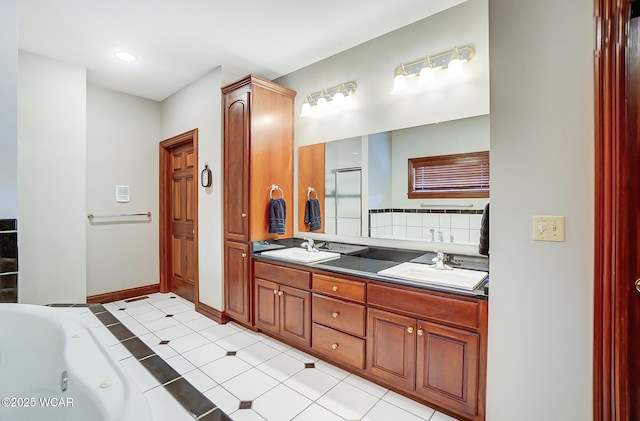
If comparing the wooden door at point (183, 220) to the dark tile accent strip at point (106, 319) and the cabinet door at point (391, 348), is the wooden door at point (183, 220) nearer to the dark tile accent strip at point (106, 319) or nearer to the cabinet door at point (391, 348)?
the dark tile accent strip at point (106, 319)

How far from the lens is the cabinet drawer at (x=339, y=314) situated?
1916mm

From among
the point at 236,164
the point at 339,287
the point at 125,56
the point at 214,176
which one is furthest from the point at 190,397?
the point at 125,56

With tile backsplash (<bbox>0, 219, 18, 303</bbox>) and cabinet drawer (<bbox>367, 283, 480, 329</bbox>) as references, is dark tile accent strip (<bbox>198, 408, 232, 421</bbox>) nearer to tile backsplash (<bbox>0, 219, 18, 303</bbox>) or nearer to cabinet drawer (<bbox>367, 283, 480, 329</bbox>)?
cabinet drawer (<bbox>367, 283, 480, 329</bbox>)

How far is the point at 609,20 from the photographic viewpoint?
42.7 inches

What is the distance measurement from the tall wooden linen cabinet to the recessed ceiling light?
0.86 metres

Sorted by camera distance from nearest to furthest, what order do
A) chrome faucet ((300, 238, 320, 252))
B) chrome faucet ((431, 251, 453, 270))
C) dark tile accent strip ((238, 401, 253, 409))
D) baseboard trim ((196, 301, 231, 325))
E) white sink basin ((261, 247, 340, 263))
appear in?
dark tile accent strip ((238, 401, 253, 409))
chrome faucet ((431, 251, 453, 270))
white sink basin ((261, 247, 340, 263))
chrome faucet ((300, 238, 320, 252))
baseboard trim ((196, 301, 231, 325))

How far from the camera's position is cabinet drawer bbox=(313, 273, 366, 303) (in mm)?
1907

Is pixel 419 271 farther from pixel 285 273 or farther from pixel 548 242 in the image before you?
Answer: pixel 285 273

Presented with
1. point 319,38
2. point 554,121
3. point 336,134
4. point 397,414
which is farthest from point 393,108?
point 397,414

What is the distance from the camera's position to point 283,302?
7.89ft

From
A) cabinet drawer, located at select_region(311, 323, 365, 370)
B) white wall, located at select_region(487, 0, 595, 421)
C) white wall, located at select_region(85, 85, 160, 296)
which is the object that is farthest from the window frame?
white wall, located at select_region(85, 85, 160, 296)


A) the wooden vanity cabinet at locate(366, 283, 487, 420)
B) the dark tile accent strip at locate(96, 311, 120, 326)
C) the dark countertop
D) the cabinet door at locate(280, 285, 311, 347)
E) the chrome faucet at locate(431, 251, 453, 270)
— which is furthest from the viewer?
the cabinet door at locate(280, 285, 311, 347)

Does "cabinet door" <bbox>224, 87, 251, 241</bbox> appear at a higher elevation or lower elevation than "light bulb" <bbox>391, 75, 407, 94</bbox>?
lower

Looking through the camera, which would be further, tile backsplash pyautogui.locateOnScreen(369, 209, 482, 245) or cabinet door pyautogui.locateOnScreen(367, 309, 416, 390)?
tile backsplash pyautogui.locateOnScreen(369, 209, 482, 245)
